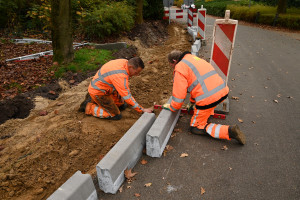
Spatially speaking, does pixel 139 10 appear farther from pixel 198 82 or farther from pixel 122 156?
pixel 122 156

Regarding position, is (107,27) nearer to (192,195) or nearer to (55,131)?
(55,131)

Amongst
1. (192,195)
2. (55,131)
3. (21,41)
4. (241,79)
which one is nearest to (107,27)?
(21,41)

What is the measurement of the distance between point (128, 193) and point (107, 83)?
2064 millimetres

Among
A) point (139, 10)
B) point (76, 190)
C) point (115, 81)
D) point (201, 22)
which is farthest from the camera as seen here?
point (139, 10)

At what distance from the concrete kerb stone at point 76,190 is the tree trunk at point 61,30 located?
5.21 metres

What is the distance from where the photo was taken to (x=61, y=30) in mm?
6398

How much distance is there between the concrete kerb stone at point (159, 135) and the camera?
3145 mm

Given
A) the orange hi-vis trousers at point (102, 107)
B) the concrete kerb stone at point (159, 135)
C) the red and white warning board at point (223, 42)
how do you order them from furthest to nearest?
1. the orange hi-vis trousers at point (102, 107)
2. the red and white warning board at point (223, 42)
3. the concrete kerb stone at point (159, 135)

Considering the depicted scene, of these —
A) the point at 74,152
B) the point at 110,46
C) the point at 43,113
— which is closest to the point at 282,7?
A: the point at 110,46

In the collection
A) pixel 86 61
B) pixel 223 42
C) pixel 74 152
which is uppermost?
pixel 223 42

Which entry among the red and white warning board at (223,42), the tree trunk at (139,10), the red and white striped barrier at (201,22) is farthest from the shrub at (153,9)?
the red and white warning board at (223,42)

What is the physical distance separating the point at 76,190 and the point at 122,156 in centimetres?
72

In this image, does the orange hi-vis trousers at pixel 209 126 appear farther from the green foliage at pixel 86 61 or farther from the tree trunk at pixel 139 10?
the tree trunk at pixel 139 10

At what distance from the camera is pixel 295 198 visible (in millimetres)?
2555
